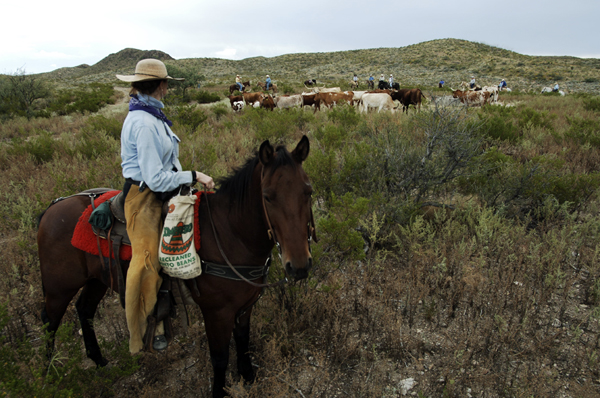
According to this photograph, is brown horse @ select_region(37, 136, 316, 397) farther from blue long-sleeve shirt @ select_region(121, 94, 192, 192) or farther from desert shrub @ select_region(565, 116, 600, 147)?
desert shrub @ select_region(565, 116, 600, 147)

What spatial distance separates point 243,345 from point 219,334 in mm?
458

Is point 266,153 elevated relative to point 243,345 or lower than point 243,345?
elevated

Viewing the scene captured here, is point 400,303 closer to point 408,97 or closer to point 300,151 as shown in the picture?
point 300,151

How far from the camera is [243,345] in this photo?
2562mm

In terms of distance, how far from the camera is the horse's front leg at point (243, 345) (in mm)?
2504

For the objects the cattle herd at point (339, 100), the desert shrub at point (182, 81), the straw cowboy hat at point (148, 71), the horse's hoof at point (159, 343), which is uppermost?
the desert shrub at point (182, 81)

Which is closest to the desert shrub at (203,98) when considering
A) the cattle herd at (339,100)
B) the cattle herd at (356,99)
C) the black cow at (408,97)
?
the cattle herd at (356,99)

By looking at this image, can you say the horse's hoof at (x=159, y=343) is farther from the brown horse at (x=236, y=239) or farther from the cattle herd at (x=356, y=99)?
the cattle herd at (x=356, y=99)

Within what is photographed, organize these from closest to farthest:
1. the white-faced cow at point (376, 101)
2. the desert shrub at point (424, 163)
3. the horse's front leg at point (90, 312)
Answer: the horse's front leg at point (90, 312) < the desert shrub at point (424, 163) < the white-faced cow at point (376, 101)

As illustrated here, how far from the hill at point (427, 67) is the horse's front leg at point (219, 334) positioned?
121 feet

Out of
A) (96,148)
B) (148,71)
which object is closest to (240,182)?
(148,71)

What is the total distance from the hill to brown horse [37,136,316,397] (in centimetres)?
3604

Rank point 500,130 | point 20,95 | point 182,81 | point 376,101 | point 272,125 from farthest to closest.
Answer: point 182,81 → point 376,101 → point 20,95 → point 272,125 → point 500,130

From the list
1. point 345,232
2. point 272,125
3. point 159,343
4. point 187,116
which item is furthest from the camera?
point 187,116
